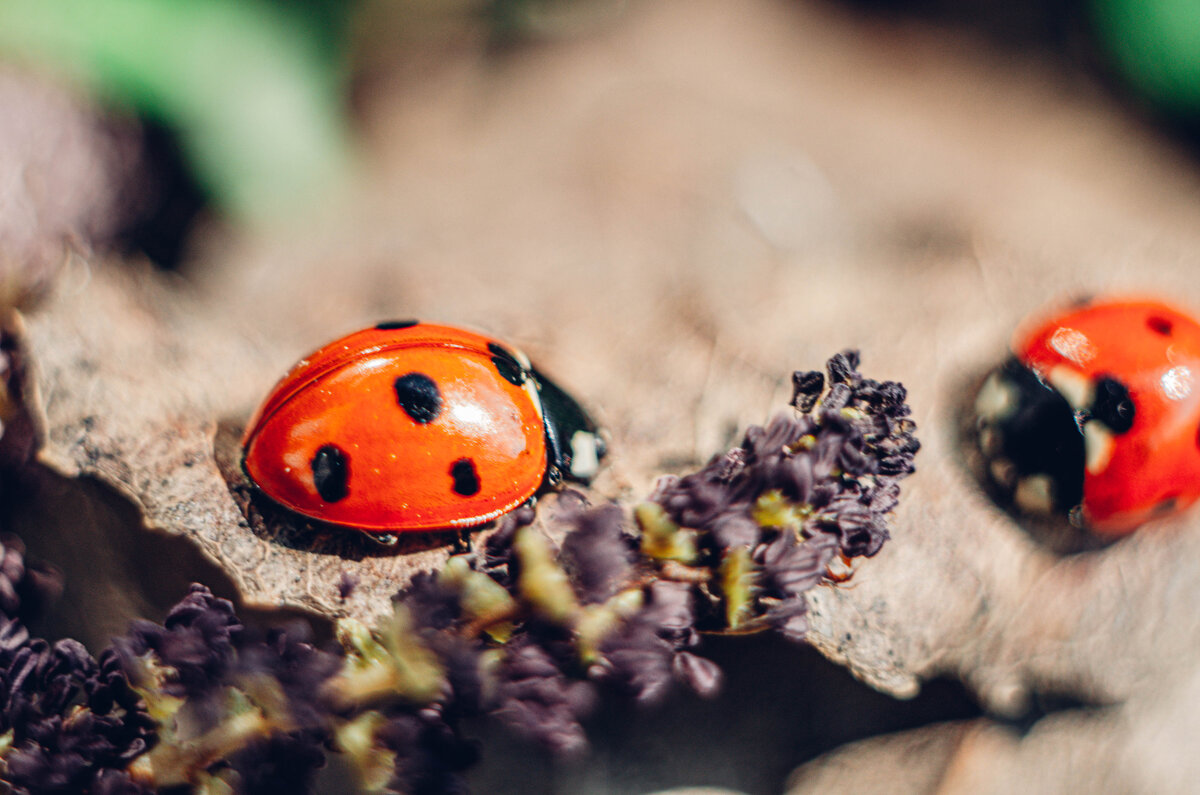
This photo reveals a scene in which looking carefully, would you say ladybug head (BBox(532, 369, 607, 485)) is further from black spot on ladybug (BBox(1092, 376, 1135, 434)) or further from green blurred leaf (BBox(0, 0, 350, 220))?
green blurred leaf (BBox(0, 0, 350, 220))

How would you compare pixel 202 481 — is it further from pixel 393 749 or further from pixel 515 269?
pixel 515 269

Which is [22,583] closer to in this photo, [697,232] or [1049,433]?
[1049,433]

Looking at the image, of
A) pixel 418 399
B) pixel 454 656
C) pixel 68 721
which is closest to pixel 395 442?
pixel 418 399

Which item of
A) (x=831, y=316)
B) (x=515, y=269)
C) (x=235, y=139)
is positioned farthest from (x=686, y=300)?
(x=235, y=139)

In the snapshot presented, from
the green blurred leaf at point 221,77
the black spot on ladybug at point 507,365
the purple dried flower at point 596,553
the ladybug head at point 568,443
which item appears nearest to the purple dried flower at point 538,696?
the purple dried flower at point 596,553

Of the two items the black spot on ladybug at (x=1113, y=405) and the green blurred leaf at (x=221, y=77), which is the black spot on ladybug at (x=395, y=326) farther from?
the black spot on ladybug at (x=1113, y=405)

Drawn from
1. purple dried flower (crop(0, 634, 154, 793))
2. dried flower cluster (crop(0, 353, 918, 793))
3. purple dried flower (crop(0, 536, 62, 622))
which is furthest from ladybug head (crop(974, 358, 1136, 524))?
purple dried flower (crop(0, 536, 62, 622))
